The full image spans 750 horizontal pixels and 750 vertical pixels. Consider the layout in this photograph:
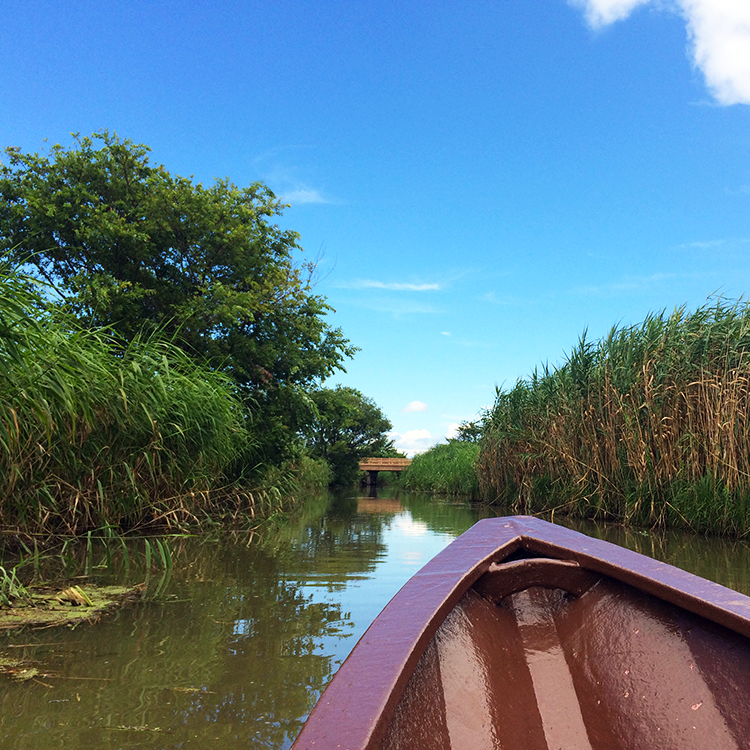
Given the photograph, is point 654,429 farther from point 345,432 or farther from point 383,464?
point 345,432

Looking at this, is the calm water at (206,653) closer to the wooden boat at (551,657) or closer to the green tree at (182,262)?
the wooden boat at (551,657)

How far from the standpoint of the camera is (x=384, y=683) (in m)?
1.09

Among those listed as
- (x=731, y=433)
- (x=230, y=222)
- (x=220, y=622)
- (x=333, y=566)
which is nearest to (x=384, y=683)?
(x=220, y=622)

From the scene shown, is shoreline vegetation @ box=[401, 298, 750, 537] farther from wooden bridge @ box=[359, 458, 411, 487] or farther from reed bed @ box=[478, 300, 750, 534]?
wooden bridge @ box=[359, 458, 411, 487]

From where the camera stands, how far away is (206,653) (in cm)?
238

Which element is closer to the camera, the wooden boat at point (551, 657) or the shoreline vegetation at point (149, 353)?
the wooden boat at point (551, 657)

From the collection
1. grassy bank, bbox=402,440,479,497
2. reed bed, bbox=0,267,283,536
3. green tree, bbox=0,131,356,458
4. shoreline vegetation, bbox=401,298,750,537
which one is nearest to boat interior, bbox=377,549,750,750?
reed bed, bbox=0,267,283,536

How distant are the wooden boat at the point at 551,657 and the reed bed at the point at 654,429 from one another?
5092 mm

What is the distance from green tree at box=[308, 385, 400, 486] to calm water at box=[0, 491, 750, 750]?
7.32 metres

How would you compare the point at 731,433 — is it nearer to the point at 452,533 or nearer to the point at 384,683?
the point at 452,533

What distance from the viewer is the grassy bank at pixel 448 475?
14.2m

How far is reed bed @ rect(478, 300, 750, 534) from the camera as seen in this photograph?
6.18m

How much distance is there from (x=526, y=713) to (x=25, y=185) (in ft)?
45.5

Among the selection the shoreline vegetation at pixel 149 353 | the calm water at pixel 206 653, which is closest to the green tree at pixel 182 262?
the shoreline vegetation at pixel 149 353
